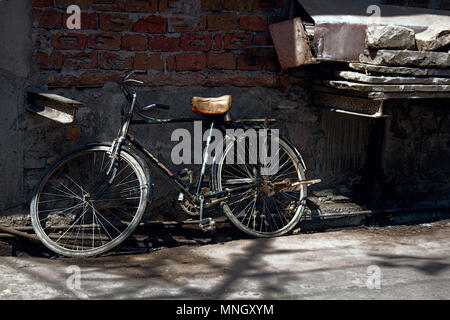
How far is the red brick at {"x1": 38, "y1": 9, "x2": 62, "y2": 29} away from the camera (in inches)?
172

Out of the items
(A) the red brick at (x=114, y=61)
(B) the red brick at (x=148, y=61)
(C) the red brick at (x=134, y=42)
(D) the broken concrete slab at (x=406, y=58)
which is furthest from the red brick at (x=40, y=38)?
(D) the broken concrete slab at (x=406, y=58)

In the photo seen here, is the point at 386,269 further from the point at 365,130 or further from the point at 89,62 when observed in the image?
the point at 89,62

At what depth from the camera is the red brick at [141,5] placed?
4562 millimetres

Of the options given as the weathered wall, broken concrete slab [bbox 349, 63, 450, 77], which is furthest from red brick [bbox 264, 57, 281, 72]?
the weathered wall

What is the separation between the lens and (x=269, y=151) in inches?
201

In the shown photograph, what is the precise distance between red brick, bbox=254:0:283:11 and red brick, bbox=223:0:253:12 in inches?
2.4

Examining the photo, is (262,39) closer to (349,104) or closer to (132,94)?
(349,104)

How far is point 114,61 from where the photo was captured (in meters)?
4.61

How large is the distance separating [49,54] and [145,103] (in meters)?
0.80

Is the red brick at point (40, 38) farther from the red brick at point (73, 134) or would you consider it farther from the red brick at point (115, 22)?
the red brick at point (73, 134)

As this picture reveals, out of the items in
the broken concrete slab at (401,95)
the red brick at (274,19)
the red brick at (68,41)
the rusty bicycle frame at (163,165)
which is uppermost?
the red brick at (274,19)

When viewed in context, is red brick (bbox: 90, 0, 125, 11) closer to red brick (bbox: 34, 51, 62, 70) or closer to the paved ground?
red brick (bbox: 34, 51, 62, 70)

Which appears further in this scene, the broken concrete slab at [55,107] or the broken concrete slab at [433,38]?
the broken concrete slab at [433,38]
